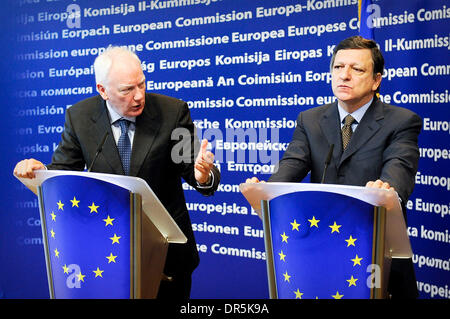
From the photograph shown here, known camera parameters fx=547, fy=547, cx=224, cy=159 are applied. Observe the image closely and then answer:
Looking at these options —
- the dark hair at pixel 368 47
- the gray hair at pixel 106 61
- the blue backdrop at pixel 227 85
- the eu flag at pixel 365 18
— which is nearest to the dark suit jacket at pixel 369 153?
the dark hair at pixel 368 47

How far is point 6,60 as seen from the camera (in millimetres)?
4863

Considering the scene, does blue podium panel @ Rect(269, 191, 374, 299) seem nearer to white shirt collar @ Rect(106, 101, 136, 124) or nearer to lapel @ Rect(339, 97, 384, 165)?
lapel @ Rect(339, 97, 384, 165)

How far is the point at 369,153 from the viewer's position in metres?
2.34

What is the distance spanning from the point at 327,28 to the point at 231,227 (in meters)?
1.65

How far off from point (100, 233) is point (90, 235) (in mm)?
39

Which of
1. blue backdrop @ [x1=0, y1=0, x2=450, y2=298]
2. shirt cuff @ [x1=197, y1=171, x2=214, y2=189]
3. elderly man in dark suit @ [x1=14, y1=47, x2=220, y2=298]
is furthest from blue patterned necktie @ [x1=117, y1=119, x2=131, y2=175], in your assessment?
blue backdrop @ [x1=0, y1=0, x2=450, y2=298]

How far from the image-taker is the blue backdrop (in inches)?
135

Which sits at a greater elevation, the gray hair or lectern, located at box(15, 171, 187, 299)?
the gray hair

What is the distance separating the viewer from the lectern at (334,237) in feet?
5.57

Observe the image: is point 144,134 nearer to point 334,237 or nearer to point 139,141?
point 139,141

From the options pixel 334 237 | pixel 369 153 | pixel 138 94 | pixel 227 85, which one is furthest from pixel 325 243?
pixel 227 85

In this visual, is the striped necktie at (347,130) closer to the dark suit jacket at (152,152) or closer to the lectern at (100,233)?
the dark suit jacket at (152,152)
